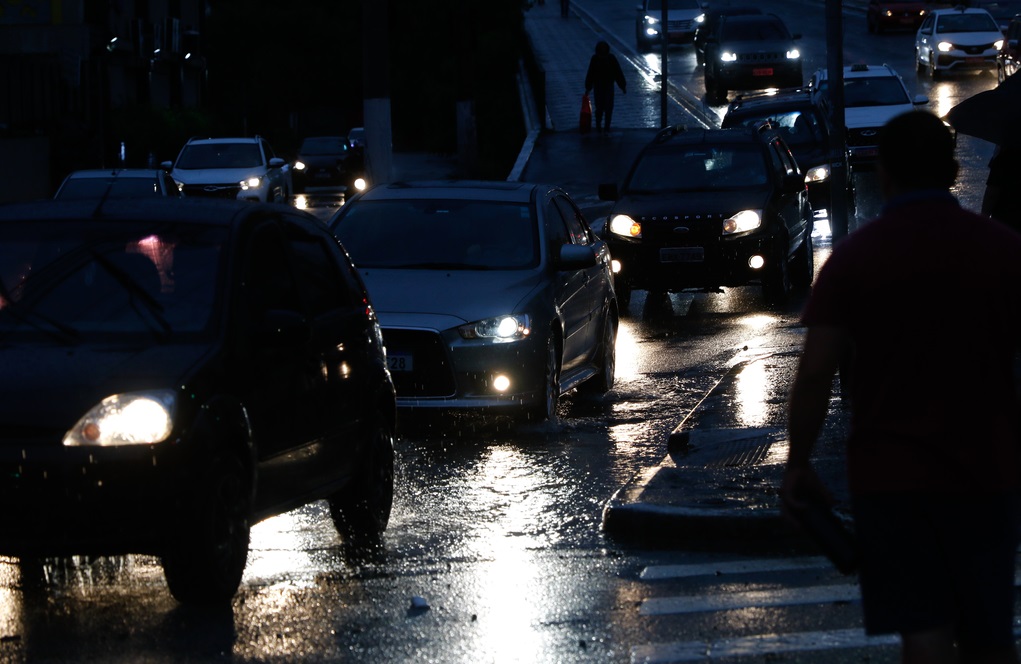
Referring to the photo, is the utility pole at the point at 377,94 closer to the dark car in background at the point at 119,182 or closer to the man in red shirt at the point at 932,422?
the dark car in background at the point at 119,182

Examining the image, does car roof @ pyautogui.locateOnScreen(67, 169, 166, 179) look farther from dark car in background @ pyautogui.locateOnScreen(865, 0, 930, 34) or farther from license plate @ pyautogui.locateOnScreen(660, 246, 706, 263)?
dark car in background @ pyautogui.locateOnScreen(865, 0, 930, 34)

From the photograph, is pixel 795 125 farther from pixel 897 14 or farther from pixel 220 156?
pixel 897 14

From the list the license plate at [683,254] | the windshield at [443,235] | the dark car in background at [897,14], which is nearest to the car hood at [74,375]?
the windshield at [443,235]

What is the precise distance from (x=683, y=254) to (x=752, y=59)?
87.5 ft

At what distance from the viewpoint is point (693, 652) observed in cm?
608

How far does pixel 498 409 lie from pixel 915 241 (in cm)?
725

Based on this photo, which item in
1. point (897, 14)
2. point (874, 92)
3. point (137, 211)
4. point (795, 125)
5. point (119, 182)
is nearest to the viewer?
point (137, 211)

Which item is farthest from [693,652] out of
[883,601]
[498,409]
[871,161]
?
[871,161]

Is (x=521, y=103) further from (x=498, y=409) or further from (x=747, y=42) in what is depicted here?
(x=498, y=409)

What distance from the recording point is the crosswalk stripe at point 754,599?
675cm

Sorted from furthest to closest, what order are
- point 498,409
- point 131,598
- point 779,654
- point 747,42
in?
point 747,42, point 498,409, point 131,598, point 779,654

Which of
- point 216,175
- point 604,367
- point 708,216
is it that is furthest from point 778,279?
point 216,175

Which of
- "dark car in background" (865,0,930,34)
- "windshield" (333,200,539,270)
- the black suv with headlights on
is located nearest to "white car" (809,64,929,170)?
the black suv with headlights on

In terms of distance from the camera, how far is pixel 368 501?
8.23 m
